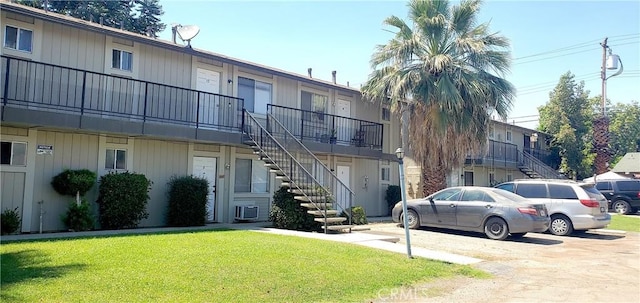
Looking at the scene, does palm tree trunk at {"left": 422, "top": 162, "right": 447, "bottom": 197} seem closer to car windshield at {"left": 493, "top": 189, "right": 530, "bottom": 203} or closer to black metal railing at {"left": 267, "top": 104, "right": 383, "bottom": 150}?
black metal railing at {"left": 267, "top": 104, "right": 383, "bottom": 150}

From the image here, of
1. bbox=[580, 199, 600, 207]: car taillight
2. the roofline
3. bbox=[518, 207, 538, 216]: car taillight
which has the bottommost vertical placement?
bbox=[518, 207, 538, 216]: car taillight

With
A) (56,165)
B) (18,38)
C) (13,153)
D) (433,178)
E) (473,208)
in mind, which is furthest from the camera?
(433,178)

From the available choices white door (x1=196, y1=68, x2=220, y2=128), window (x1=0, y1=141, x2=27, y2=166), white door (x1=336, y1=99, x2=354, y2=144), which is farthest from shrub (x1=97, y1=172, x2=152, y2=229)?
white door (x1=336, y1=99, x2=354, y2=144)

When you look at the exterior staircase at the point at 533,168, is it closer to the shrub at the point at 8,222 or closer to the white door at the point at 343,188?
the white door at the point at 343,188

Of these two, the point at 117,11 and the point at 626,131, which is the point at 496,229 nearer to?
the point at 117,11

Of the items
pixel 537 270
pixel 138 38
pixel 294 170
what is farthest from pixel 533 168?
pixel 138 38

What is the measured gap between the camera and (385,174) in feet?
71.3

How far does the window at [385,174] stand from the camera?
21475mm

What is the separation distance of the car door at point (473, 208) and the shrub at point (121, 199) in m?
9.02

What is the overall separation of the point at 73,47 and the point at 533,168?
1097 inches

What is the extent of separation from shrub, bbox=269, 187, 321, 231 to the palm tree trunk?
647cm

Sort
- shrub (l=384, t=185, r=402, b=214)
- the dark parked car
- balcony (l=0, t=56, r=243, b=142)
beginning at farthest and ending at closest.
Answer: the dark parked car
shrub (l=384, t=185, r=402, b=214)
balcony (l=0, t=56, r=243, b=142)

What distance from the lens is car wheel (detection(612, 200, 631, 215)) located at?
25570 millimetres

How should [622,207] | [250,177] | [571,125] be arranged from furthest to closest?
[571,125]
[622,207]
[250,177]
